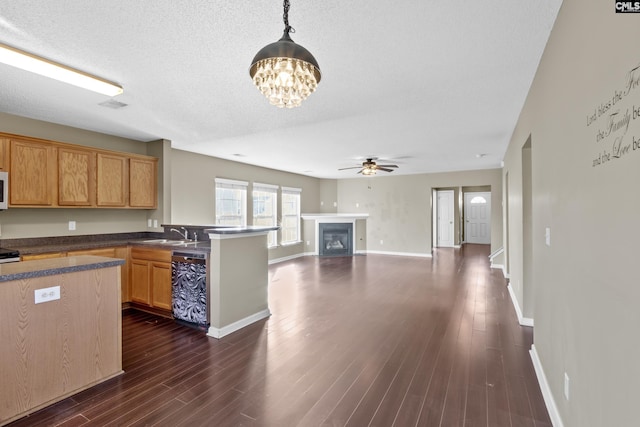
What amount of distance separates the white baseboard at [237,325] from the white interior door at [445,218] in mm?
8842

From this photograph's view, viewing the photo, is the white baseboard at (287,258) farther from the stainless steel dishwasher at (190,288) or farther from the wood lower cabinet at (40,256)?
the wood lower cabinet at (40,256)

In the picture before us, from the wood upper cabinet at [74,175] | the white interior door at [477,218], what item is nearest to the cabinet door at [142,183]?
the wood upper cabinet at [74,175]

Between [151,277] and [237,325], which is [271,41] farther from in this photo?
[151,277]

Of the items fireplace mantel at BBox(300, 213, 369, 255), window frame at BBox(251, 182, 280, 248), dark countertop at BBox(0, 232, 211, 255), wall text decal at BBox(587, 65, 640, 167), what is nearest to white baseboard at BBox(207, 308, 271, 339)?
dark countertop at BBox(0, 232, 211, 255)

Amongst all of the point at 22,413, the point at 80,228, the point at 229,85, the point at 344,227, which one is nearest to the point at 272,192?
the point at 344,227

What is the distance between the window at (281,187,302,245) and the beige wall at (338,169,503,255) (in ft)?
6.03

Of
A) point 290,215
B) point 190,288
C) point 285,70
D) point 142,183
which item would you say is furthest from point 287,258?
point 285,70

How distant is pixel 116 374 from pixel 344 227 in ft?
24.0

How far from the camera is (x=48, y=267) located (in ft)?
7.14

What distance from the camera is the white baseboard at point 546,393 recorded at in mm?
1855

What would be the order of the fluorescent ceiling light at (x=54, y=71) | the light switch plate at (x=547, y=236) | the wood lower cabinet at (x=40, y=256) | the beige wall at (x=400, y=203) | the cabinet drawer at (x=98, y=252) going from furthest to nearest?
1. the beige wall at (x=400, y=203)
2. the cabinet drawer at (x=98, y=252)
3. the wood lower cabinet at (x=40, y=256)
4. the fluorescent ceiling light at (x=54, y=71)
5. the light switch plate at (x=547, y=236)

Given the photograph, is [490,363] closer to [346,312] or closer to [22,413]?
[346,312]

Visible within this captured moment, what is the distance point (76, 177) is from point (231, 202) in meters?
3.11

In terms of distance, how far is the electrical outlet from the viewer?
209 cm
